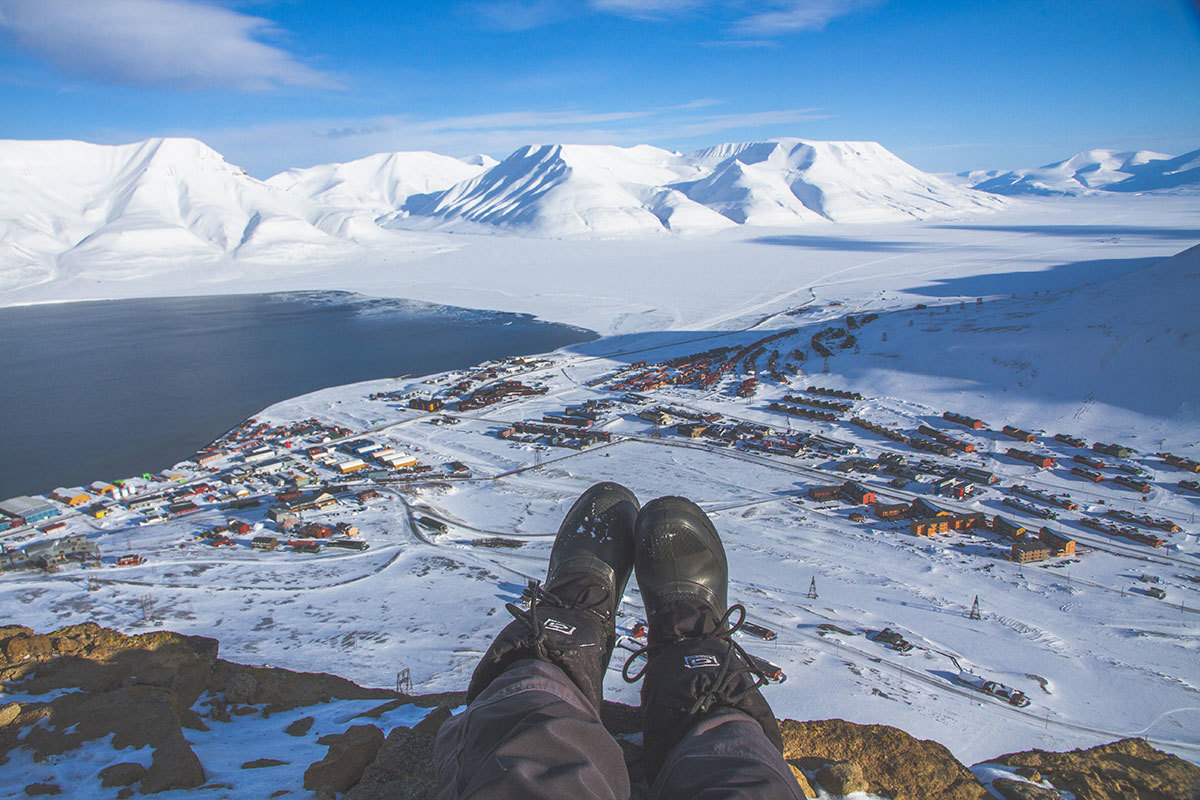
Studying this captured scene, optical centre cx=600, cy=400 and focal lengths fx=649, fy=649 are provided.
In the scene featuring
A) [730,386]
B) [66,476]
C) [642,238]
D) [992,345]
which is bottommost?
[66,476]

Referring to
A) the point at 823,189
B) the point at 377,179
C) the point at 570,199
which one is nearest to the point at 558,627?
the point at 570,199

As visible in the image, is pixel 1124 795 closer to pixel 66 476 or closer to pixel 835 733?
pixel 835 733

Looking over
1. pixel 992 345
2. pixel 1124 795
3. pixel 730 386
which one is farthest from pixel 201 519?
pixel 992 345

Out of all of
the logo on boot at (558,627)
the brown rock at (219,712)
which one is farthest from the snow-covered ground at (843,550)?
the logo on boot at (558,627)

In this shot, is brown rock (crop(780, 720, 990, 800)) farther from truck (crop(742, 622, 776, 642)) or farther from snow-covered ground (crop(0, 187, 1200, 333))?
snow-covered ground (crop(0, 187, 1200, 333))

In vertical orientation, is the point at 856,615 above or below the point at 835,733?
below

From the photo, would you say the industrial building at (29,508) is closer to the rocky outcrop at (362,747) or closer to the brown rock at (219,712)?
the rocky outcrop at (362,747)
